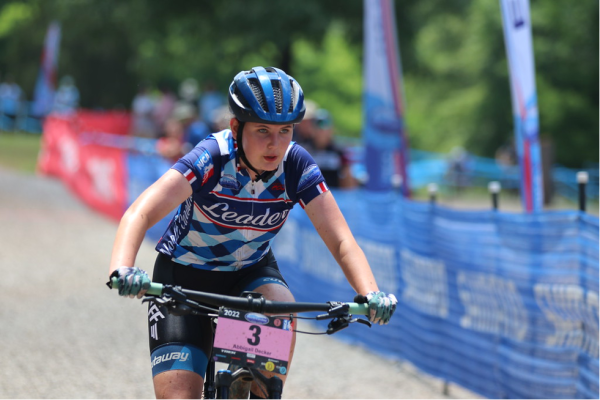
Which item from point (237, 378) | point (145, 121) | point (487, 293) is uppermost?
point (145, 121)

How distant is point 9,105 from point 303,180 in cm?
3506

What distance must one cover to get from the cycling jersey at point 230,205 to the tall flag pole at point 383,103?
6.74 m

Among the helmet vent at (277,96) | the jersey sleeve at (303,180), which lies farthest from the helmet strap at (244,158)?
the helmet vent at (277,96)

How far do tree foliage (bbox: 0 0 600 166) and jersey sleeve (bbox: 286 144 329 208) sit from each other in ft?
62.9

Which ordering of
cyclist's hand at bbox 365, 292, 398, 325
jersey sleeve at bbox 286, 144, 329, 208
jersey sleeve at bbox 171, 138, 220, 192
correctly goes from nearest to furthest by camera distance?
cyclist's hand at bbox 365, 292, 398, 325 < jersey sleeve at bbox 171, 138, 220, 192 < jersey sleeve at bbox 286, 144, 329, 208

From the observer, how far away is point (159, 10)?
83.0 feet

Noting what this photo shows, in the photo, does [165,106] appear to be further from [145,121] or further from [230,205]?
[230,205]

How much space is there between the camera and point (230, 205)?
395cm

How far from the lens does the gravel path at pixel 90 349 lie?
22.6ft

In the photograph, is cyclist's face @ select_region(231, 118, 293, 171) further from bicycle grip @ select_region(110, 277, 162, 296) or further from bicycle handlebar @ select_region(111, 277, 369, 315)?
bicycle grip @ select_region(110, 277, 162, 296)

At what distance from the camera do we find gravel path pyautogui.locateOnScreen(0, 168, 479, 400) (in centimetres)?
689

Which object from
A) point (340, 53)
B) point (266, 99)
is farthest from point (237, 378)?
point (340, 53)

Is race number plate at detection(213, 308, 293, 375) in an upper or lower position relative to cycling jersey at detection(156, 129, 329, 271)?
lower

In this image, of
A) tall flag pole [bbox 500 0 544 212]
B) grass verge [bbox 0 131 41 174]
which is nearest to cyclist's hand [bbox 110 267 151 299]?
tall flag pole [bbox 500 0 544 212]
